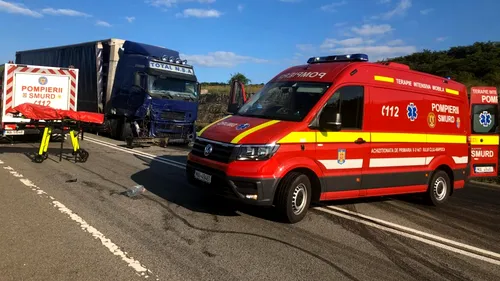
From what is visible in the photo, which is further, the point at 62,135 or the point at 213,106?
the point at 213,106

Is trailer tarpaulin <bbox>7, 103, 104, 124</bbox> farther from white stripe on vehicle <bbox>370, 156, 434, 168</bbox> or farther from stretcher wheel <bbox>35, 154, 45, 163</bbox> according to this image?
white stripe on vehicle <bbox>370, 156, 434, 168</bbox>

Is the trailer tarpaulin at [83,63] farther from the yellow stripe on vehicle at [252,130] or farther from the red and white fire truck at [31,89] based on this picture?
the yellow stripe on vehicle at [252,130]

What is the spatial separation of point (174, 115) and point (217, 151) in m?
10.1

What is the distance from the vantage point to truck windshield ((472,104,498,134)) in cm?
1027

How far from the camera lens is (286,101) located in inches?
266

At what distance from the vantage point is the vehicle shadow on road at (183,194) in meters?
6.54

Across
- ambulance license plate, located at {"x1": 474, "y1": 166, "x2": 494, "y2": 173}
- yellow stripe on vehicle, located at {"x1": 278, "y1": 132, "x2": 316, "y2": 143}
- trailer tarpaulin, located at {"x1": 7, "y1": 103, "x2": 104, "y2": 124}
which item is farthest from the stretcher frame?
ambulance license plate, located at {"x1": 474, "y1": 166, "x2": 494, "y2": 173}

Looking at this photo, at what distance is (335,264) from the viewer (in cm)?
466

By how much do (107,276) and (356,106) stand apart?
4.49 metres

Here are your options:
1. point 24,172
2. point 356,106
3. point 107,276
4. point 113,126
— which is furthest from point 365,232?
point 113,126

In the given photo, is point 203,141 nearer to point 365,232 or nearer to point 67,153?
point 365,232

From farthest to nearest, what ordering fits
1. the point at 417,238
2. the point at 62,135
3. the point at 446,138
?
1. the point at 62,135
2. the point at 446,138
3. the point at 417,238

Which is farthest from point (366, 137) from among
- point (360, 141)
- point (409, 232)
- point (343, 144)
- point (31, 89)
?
point (31, 89)

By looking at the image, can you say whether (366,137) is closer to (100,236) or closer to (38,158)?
(100,236)
